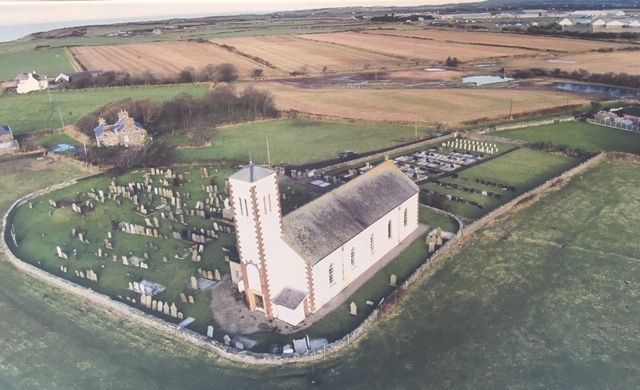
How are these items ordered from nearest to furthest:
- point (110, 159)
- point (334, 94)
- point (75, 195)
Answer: point (75, 195) → point (110, 159) → point (334, 94)

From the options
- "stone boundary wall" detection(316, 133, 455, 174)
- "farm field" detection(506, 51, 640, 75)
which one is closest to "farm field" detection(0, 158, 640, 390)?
"stone boundary wall" detection(316, 133, 455, 174)

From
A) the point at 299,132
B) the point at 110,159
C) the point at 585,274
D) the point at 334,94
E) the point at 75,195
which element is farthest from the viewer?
the point at 334,94

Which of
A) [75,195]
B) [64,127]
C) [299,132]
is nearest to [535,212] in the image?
[299,132]

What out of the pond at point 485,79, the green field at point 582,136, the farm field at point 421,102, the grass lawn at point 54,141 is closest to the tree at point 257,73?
the farm field at point 421,102

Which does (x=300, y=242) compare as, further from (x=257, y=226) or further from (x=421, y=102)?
(x=421, y=102)

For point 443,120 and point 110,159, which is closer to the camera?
point 110,159

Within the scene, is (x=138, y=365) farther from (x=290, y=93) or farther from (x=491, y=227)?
(x=290, y=93)
